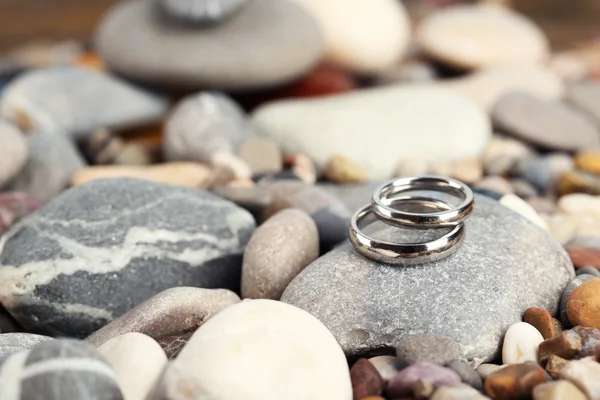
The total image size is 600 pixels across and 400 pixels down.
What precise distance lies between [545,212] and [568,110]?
34.5 inches

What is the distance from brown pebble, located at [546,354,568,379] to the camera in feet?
4.27

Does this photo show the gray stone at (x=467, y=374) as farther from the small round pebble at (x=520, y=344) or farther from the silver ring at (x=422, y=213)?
the silver ring at (x=422, y=213)

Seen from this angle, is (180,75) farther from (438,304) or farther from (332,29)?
(438,304)

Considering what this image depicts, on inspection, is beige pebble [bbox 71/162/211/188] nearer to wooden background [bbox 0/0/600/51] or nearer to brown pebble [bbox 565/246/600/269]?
brown pebble [bbox 565/246/600/269]

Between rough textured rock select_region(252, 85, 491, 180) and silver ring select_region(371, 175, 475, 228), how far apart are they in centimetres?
81

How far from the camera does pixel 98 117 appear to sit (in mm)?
2748

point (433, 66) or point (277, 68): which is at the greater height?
point (277, 68)

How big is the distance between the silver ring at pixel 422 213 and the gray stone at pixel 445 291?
9cm

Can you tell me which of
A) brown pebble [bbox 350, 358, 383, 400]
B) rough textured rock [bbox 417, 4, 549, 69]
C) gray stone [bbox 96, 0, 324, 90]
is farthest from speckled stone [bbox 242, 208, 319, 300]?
rough textured rock [bbox 417, 4, 549, 69]

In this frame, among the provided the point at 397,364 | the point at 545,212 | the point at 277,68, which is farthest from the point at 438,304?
the point at 277,68

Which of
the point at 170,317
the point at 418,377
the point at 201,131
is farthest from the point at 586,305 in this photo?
the point at 201,131

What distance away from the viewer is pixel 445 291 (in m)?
1.45

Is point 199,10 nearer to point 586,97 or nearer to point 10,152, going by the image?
point 10,152

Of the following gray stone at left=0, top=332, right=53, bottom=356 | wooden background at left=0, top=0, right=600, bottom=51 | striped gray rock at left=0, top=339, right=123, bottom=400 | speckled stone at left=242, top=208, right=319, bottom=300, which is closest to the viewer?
striped gray rock at left=0, top=339, right=123, bottom=400
